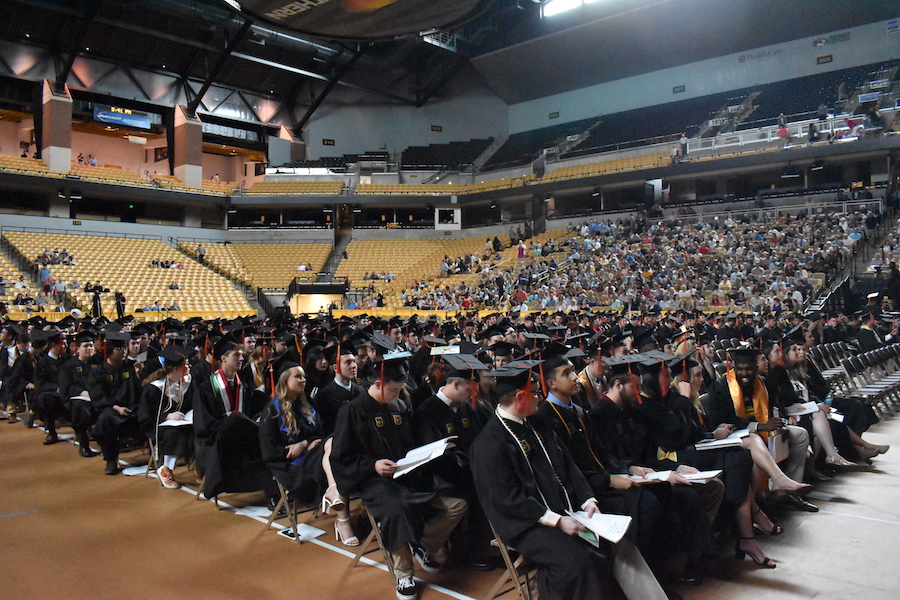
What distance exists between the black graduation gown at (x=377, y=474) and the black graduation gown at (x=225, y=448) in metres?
1.52

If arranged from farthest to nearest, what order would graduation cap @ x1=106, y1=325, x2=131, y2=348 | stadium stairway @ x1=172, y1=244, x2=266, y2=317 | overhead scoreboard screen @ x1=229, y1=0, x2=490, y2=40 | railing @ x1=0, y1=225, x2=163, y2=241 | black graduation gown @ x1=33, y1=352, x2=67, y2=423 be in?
stadium stairway @ x1=172, y1=244, x2=266, y2=317
railing @ x1=0, y1=225, x2=163, y2=241
overhead scoreboard screen @ x1=229, y1=0, x2=490, y2=40
black graduation gown @ x1=33, y1=352, x2=67, y2=423
graduation cap @ x1=106, y1=325, x2=131, y2=348

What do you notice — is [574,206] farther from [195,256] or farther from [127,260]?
[127,260]

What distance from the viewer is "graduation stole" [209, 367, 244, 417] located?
5.34 meters

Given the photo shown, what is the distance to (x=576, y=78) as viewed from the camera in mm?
37531

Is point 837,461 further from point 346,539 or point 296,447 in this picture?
point 296,447

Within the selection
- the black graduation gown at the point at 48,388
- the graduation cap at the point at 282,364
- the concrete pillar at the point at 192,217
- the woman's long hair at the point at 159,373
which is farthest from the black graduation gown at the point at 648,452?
the concrete pillar at the point at 192,217

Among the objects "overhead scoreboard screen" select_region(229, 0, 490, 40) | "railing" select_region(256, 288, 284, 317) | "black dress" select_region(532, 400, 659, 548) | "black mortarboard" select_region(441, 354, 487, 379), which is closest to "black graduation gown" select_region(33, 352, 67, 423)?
"black mortarboard" select_region(441, 354, 487, 379)

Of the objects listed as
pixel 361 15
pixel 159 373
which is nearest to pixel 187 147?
pixel 361 15

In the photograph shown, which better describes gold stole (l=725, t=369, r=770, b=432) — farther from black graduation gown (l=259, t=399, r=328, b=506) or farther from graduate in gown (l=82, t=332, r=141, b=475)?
graduate in gown (l=82, t=332, r=141, b=475)

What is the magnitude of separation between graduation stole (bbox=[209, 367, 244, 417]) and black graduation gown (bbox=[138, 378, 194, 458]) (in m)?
0.91

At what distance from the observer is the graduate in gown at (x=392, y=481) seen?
374cm

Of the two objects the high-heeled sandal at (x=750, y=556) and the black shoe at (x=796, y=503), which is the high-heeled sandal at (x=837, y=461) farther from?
the high-heeled sandal at (x=750, y=556)

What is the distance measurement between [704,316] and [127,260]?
23841mm

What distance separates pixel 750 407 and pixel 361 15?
23.9 metres
